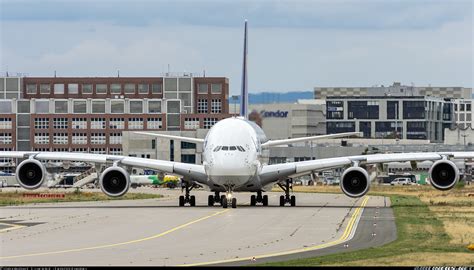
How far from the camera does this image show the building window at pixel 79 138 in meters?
167

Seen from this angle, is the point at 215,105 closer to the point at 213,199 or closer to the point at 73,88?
the point at 73,88

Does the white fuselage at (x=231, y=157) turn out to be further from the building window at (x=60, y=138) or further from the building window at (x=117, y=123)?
the building window at (x=60, y=138)

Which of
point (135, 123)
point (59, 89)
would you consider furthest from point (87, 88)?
point (135, 123)

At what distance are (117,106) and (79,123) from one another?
5629mm

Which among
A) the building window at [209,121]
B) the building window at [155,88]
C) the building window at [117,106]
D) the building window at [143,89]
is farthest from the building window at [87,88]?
the building window at [209,121]

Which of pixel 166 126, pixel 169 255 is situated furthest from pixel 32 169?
pixel 166 126

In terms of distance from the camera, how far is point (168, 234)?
42.1 meters

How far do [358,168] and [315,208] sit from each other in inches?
119

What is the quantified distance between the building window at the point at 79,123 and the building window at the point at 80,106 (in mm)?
1395

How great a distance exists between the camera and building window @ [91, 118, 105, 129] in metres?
167

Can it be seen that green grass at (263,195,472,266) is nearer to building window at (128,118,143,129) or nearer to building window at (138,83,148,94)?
building window at (128,118,143,129)

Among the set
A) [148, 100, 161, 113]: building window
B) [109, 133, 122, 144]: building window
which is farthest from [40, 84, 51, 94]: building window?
[148, 100, 161, 113]: building window

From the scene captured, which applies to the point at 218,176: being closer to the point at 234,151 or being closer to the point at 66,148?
the point at 234,151

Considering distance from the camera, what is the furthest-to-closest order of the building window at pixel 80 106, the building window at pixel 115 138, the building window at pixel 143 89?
the building window at pixel 143 89, the building window at pixel 80 106, the building window at pixel 115 138
